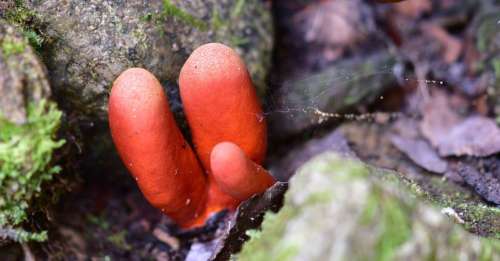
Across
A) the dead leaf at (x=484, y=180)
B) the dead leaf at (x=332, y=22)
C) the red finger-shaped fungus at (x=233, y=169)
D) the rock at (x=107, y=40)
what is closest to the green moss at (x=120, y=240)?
the rock at (x=107, y=40)

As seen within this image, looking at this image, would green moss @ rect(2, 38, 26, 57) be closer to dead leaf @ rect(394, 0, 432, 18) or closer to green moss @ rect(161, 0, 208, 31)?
green moss @ rect(161, 0, 208, 31)

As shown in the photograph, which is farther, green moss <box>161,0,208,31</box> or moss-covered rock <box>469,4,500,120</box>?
moss-covered rock <box>469,4,500,120</box>

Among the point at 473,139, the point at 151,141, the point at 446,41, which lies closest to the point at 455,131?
the point at 473,139

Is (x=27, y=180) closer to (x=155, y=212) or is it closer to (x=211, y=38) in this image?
(x=155, y=212)

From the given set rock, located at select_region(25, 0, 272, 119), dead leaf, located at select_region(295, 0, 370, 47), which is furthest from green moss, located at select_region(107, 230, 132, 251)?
dead leaf, located at select_region(295, 0, 370, 47)

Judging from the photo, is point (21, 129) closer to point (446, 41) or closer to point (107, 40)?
point (107, 40)

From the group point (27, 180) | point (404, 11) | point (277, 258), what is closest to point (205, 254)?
point (27, 180)

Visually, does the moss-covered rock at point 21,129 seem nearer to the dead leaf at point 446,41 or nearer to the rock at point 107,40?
the rock at point 107,40

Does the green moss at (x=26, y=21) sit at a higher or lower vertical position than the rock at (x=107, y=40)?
higher
